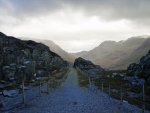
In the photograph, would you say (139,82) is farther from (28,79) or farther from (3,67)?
(3,67)

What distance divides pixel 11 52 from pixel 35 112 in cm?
8023

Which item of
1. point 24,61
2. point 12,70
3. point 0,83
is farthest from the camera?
point 24,61

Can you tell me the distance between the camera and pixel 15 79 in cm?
8719

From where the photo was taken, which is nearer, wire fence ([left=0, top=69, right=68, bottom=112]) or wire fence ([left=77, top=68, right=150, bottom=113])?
wire fence ([left=0, top=69, right=68, bottom=112])

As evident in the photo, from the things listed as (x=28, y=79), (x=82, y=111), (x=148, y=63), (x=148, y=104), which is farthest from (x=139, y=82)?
(x=82, y=111)

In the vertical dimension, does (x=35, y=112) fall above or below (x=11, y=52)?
below

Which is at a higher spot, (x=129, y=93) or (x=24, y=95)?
(x=24, y=95)

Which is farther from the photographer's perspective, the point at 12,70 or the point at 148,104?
the point at 12,70

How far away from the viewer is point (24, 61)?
103 m

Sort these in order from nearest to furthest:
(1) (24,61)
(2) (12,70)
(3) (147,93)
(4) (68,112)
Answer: (4) (68,112) → (3) (147,93) → (2) (12,70) → (1) (24,61)

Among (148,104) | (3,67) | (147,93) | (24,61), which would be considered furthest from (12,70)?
(148,104)

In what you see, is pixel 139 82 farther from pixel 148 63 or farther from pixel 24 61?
pixel 24 61

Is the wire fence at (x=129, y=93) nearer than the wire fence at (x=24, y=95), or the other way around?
the wire fence at (x=24, y=95)

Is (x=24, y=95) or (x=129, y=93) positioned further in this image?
(x=129, y=93)
